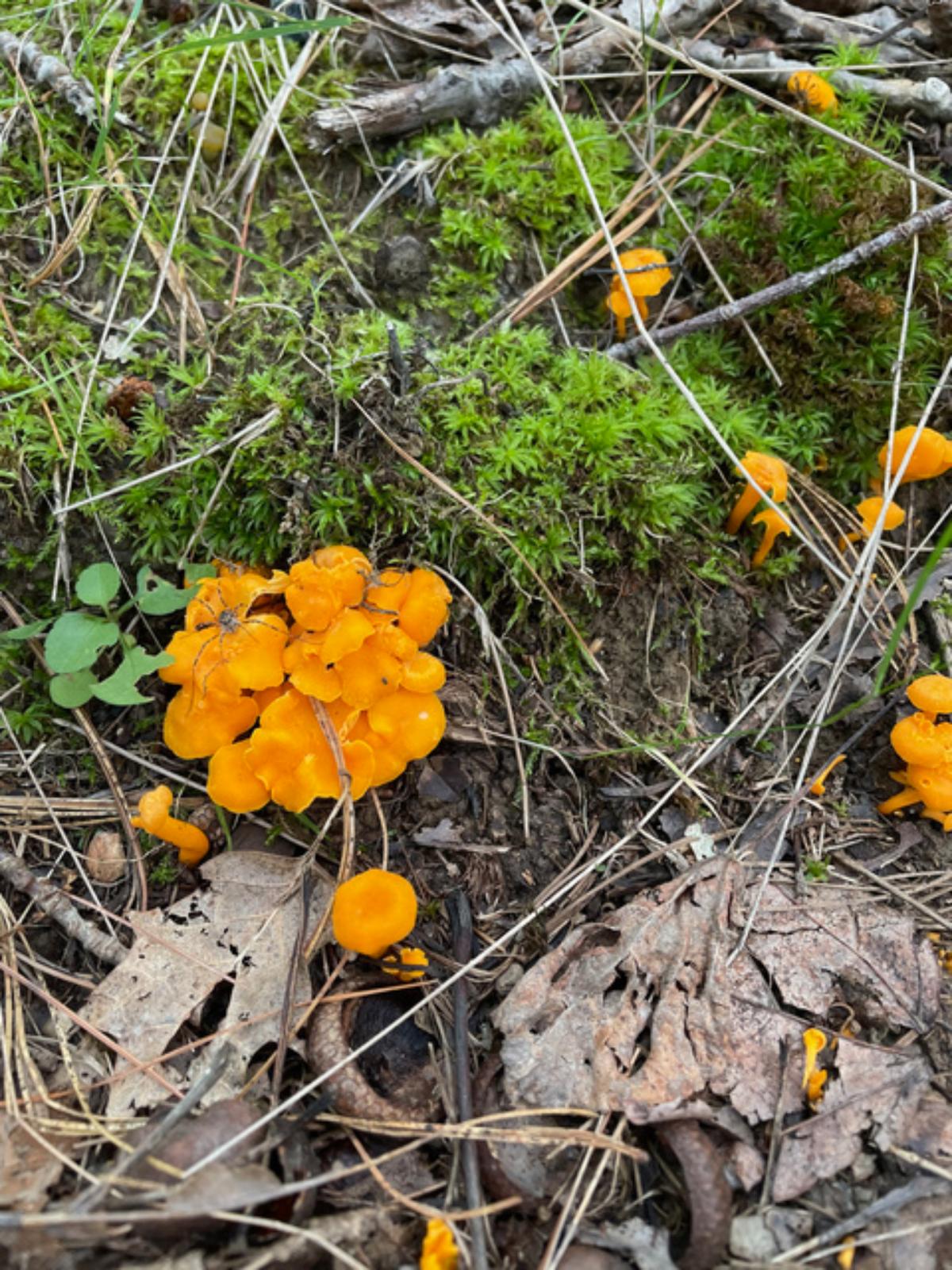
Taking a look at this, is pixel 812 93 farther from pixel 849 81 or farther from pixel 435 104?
pixel 435 104

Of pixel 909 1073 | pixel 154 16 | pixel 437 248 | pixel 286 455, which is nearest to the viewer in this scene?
pixel 909 1073

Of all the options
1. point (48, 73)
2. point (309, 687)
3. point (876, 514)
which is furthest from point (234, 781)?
point (48, 73)

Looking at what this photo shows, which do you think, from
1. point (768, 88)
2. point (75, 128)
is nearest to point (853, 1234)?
point (768, 88)

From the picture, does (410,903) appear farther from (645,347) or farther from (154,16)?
(154,16)

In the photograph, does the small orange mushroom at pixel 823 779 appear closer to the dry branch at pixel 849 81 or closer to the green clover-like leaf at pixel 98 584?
the green clover-like leaf at pixel 98 584

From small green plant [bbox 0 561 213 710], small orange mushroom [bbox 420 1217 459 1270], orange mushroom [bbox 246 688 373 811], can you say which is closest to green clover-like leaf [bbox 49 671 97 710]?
small green plant [bbox 0 561 213 710]
